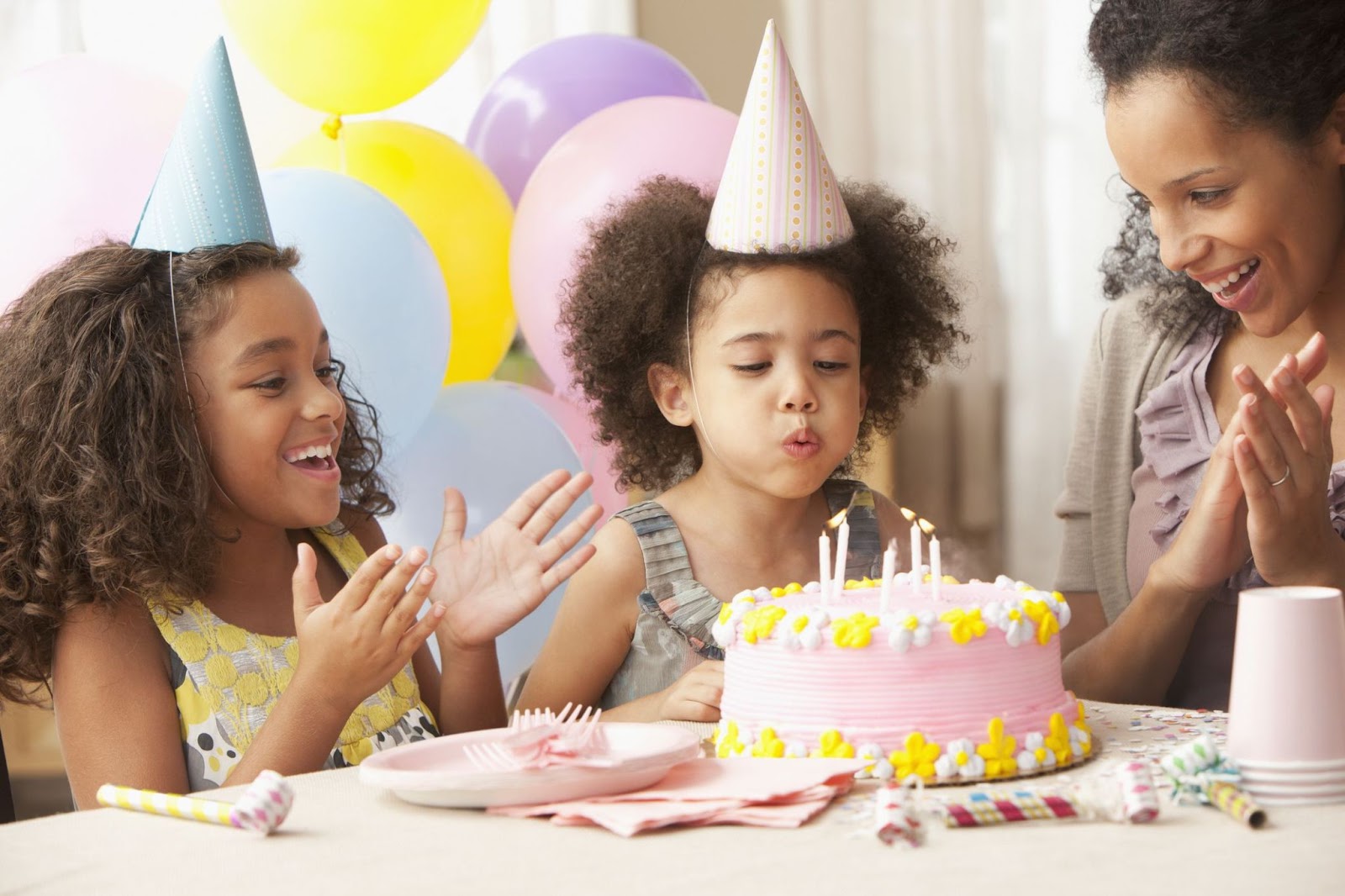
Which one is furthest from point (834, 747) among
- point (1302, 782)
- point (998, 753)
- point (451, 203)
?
point (451, 203)

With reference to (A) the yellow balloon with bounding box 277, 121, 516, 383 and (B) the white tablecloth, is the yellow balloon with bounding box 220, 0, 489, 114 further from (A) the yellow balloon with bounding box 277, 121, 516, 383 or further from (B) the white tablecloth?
(B) the white tablecloth

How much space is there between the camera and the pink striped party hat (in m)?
1.85

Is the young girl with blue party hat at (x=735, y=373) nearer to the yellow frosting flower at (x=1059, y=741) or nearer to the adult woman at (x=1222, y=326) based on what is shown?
the adult woman at (x=1222, y=326)

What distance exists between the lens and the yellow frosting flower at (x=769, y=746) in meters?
1.22

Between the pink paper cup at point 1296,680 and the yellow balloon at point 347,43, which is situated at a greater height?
the yellow balloon at point 347,43

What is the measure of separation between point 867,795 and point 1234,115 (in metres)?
0.96

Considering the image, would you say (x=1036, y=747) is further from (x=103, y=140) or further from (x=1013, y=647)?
(x=103, y=140)

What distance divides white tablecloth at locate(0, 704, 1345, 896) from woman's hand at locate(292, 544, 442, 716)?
0.35 m

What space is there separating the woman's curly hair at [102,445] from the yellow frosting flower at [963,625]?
0.87 meters

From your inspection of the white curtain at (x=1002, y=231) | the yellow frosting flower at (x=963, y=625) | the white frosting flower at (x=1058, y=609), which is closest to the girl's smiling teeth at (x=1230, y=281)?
the white frosting flower at (x=1058, y=609)

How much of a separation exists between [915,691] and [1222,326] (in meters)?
1.03

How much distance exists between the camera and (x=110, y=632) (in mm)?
1574

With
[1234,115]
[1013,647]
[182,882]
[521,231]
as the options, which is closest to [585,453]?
[521,231]

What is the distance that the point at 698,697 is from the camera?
155 cm
